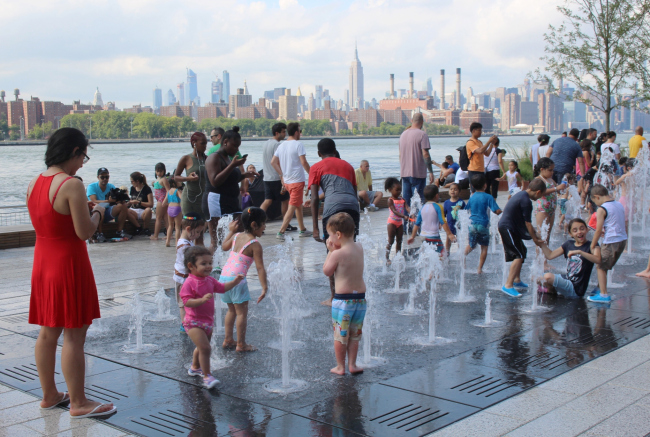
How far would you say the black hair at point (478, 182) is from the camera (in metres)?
8.34

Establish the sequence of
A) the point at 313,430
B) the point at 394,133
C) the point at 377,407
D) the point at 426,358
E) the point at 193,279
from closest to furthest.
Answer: the point at 313,430 < the point at 377,407 < the point at 193,279 < the point at 426,358 < the point at 394,133

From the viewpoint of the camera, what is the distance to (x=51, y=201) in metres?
3.88

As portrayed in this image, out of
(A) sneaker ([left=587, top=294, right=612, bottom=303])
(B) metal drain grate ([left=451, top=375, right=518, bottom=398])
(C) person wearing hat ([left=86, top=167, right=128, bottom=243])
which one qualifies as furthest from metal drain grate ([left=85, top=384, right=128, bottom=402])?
(C) person wearing hat ([left=86, top=167, right=128, bottom=243])

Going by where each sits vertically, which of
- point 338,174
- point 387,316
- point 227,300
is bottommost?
point 387,316

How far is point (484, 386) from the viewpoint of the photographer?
4.43 meters

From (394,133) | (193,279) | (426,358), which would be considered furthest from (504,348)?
(394,133)

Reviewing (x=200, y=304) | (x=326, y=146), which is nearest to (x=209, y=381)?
(x=200, y=304)

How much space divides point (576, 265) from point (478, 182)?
1796mm

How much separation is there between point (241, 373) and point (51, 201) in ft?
6.00

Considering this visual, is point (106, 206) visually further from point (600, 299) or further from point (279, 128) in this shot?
point (600, 299)

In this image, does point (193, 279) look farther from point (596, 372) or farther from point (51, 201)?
point (596, 372)

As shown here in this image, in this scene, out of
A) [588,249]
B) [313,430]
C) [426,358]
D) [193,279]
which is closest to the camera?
[313,430]

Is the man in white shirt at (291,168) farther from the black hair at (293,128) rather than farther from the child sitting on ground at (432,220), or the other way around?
the child sitting on ground at (432,220)

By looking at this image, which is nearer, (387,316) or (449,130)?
(387,316)
